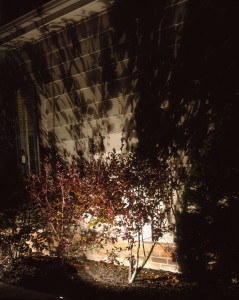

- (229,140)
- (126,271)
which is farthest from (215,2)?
(126,271)

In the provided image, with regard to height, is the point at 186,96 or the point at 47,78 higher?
the point at 47,78

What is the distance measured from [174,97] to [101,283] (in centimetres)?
290

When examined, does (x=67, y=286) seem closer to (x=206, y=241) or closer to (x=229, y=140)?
(x=206, y=241)

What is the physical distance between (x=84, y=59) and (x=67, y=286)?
378 centimetres

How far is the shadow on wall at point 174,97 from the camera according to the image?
3764 mm

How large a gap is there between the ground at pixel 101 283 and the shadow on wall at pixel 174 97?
28cm

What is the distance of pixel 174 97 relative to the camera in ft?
14.4

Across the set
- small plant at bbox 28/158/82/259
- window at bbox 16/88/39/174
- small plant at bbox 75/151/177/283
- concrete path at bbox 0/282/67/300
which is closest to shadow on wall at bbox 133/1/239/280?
small plant at bbox 75/151/177/283

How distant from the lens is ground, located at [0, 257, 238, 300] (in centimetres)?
366

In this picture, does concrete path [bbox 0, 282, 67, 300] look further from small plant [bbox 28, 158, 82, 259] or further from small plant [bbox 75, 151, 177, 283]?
small plant [bbox 75, 151, 177, 283]

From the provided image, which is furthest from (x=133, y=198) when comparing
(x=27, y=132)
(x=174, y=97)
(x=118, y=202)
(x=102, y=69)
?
(x=27, y=132)

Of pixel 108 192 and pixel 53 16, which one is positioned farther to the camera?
pixel 53 16

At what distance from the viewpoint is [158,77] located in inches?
178

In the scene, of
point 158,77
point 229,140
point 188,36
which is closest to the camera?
point 229,140
